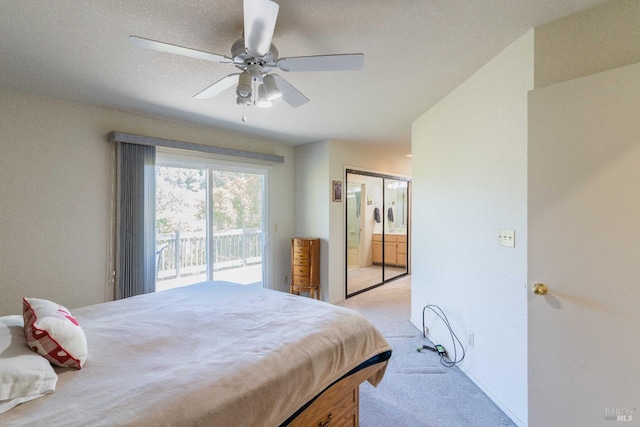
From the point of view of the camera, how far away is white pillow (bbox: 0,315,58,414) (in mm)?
885

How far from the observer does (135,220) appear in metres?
2.95

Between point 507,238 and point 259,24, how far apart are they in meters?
1.93

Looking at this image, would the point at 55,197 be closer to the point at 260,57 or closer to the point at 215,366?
the point at 260,57

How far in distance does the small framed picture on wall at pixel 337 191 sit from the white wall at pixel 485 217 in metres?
1.58

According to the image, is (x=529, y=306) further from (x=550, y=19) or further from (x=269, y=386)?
(x=550, y=19)

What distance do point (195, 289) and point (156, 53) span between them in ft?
5.74

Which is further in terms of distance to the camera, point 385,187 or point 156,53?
point 385,187

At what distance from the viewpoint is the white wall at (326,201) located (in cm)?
421

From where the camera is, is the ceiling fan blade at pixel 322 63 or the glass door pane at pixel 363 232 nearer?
the ceiling fan blade at pixel 322 63

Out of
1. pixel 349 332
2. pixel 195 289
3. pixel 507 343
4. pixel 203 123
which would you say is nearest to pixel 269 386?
pixel 349 332

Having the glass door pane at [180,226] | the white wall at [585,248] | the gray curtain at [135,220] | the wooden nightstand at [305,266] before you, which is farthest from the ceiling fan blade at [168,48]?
the wooden nightstand at [305,266]

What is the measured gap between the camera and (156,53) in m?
1.85
